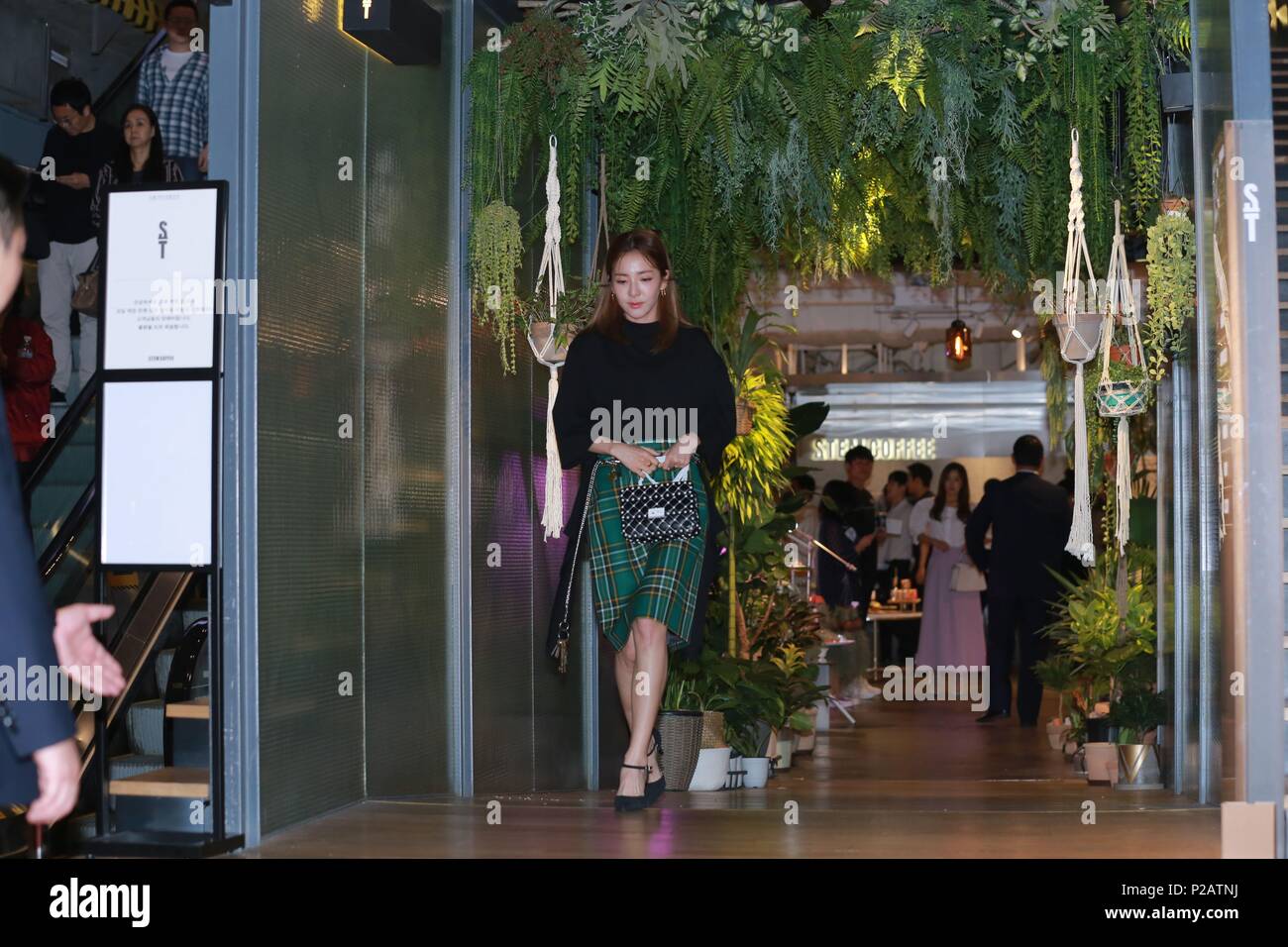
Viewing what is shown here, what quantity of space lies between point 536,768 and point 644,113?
2714 millimetres

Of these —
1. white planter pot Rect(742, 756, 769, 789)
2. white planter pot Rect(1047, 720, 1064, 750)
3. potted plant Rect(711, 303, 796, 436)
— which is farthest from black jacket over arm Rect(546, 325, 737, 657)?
white planter pot Rect(1047, 720, 1064, 750)

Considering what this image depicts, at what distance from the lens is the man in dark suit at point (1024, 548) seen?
9.03m

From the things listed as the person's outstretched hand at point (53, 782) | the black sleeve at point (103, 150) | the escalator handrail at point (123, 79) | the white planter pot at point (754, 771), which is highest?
the escalator handrail at point (123, 79)

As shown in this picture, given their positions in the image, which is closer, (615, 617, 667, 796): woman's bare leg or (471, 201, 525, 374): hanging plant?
(615, 617, 667, 796): woman's bare leg

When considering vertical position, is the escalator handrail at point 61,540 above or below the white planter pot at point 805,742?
above

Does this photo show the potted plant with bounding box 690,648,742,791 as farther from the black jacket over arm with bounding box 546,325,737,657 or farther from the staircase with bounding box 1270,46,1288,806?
the staircase with bounding box 1270,46,1288,806

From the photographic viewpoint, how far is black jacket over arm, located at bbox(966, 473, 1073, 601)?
29.6ft

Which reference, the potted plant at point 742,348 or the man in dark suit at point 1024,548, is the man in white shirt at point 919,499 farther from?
the potted plant at point 742,348

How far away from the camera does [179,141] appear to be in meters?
5.73

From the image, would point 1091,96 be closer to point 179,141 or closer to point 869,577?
point 179,141

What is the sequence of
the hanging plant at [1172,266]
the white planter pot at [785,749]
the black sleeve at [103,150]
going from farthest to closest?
the white planter pot at [785,749], the black sleeve at [103,150], the hanging plant at [1172,266]

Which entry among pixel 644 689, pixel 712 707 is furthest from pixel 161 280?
pixel 712 707

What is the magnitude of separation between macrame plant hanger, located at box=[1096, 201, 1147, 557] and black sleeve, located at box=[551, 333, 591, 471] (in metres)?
1.96

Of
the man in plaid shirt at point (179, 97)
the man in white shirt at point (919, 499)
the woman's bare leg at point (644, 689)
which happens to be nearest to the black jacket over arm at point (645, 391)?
the woman's bare leg at point (644, 689)
